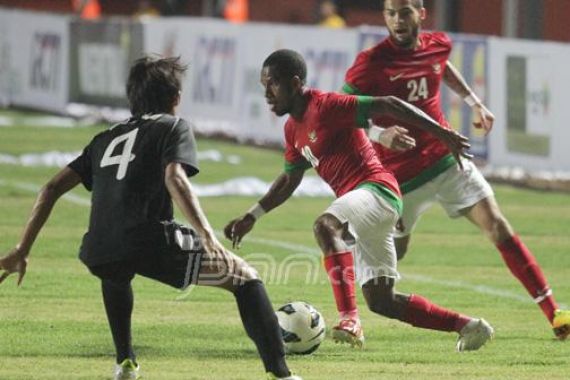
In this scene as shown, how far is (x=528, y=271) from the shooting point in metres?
10.3

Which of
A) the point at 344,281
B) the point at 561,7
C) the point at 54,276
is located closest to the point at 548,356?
the point at 344,281

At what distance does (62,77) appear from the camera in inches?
1264

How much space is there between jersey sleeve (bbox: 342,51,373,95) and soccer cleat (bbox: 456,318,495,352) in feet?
5.92

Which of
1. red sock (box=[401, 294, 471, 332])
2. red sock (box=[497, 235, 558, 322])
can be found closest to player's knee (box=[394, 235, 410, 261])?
red sock (box=[497, 235, 558, 322])

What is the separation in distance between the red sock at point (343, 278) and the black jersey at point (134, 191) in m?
1.51

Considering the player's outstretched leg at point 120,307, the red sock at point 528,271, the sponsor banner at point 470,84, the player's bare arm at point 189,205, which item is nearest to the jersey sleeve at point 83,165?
the player's outstretched leg at point 120,307

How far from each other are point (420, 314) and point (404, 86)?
1823 mm

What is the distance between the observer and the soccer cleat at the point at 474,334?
9492 millimetres

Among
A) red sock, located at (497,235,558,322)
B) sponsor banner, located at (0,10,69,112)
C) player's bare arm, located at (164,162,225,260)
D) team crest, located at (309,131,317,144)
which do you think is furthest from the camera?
sponsor banner, located at (0,10,69,112)

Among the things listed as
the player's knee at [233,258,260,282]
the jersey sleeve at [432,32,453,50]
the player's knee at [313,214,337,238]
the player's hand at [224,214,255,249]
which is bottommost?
the player's hand at [224,214,255,249]

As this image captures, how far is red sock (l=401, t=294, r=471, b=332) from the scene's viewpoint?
31.1 feet

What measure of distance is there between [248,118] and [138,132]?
61.2 feet

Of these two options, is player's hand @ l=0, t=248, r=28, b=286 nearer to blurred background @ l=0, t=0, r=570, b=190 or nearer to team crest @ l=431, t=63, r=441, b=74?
team crest @ l=431, t=63, r=441, b=74

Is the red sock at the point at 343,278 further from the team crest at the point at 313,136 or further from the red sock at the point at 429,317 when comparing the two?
the team crest at the point at 313,136
